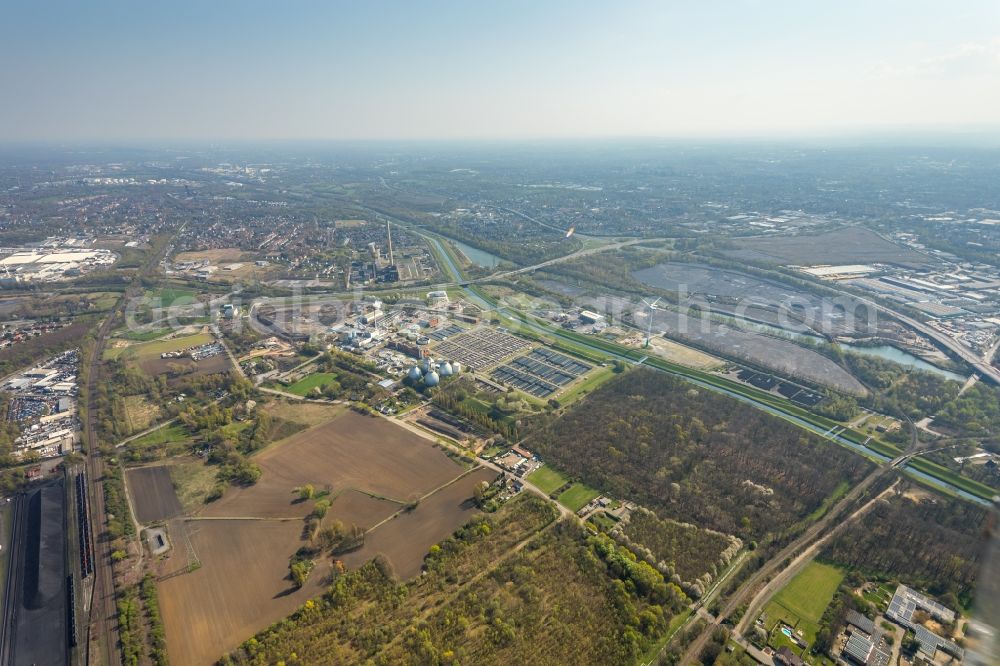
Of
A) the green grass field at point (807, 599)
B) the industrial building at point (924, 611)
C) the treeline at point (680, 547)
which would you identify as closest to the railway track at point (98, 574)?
the treeline at point (680, 547)

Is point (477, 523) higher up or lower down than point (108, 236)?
lower down

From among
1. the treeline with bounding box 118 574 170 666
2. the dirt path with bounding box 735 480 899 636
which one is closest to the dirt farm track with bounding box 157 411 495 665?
the treeline with bounding box 118 574 170 666

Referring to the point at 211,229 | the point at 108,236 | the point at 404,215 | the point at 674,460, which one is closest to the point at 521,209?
the point at 404,215

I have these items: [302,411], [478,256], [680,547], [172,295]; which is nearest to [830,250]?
[478,256]

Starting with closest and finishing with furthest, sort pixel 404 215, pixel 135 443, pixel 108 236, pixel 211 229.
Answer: pixel 135 443, pixel 108 236, pixel 211 229, pixel 404 215

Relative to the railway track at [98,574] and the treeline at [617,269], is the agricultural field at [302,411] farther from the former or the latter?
the treeline at [617,269]

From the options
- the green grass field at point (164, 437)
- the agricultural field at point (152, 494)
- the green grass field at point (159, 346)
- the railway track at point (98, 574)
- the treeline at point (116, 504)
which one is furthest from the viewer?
the green grass field at point (159, 346)

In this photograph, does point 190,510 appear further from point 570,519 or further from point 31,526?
point 570,519

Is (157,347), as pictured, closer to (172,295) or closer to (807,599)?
(172,295)
